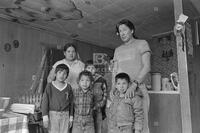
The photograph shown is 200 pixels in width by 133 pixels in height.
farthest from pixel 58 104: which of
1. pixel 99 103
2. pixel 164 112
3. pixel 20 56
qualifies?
pixel 20 56

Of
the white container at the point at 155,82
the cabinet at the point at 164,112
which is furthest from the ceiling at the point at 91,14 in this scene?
the cabinet at the point at 164,112

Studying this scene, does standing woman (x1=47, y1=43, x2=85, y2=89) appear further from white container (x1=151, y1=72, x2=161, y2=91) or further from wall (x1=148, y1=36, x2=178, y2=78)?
wall (x1=148, y1=36, x2=178, y2=78)

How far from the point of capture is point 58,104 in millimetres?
1411

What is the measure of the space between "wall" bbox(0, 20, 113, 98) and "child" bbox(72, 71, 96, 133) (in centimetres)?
154

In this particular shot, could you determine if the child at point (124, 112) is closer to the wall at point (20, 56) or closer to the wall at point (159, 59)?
the wall at point (159, 59)

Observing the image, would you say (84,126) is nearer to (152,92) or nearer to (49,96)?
(49,96)

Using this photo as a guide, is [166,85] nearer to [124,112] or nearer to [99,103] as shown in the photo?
[99,103]

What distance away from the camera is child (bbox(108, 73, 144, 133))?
3.93 feet

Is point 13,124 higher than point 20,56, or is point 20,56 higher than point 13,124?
point 20,56

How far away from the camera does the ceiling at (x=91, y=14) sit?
2.06m

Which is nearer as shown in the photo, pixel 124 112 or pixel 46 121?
pixel 124 112

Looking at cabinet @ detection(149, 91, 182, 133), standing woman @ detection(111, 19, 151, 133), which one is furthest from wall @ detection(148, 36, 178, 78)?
standing woman @ detection(111, 19, 151, 133)

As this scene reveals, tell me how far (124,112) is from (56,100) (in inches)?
21.8

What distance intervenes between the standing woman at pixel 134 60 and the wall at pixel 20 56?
1.91 metres
